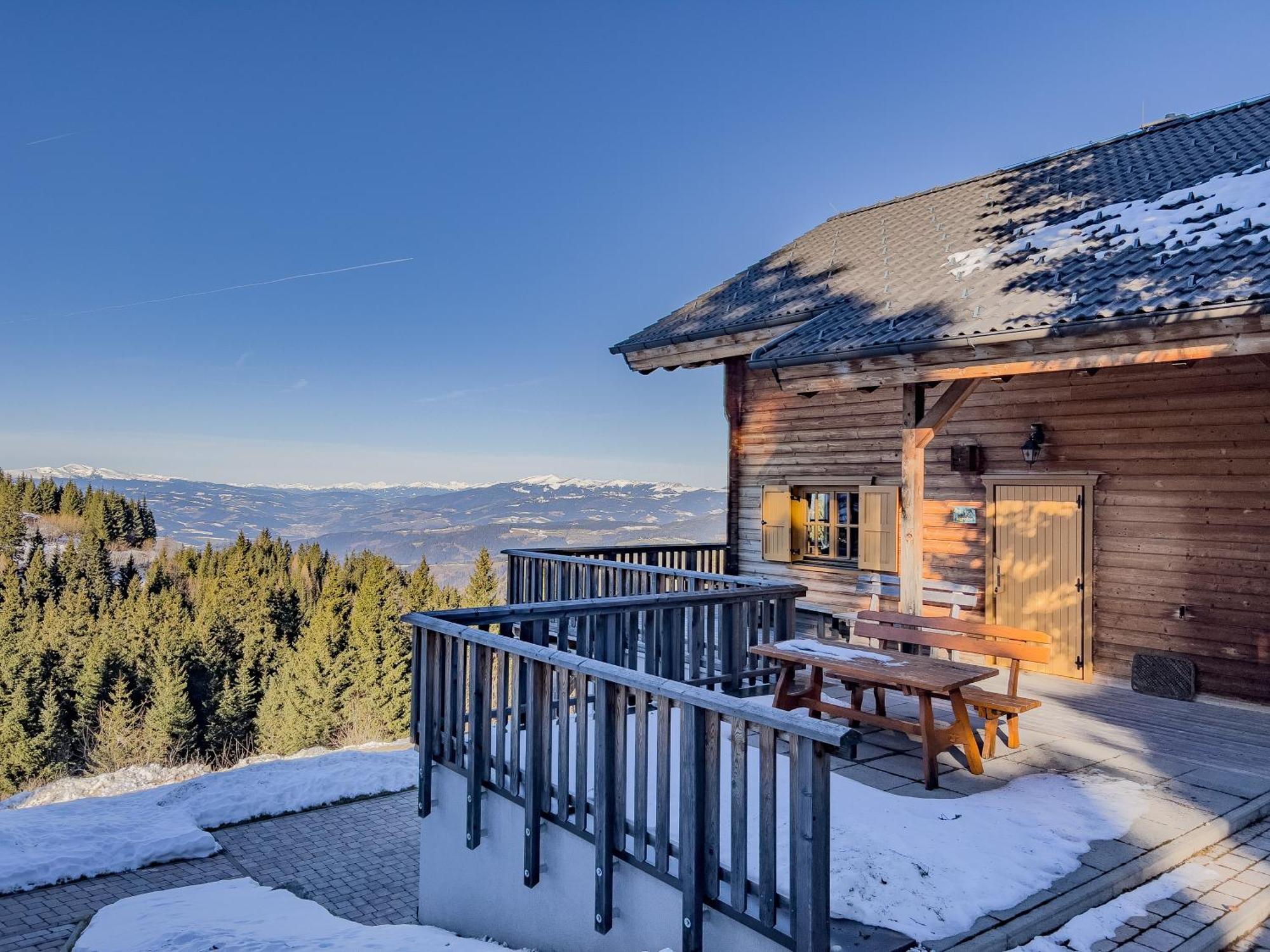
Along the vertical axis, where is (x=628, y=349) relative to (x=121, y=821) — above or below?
above

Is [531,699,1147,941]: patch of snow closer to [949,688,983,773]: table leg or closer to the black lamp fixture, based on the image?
[949,688,983,773]: table leg

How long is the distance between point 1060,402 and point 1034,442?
44 centimetres

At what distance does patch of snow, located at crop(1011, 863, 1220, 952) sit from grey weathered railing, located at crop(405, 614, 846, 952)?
3.02ft

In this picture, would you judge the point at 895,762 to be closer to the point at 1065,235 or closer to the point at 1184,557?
the point at 1184,557

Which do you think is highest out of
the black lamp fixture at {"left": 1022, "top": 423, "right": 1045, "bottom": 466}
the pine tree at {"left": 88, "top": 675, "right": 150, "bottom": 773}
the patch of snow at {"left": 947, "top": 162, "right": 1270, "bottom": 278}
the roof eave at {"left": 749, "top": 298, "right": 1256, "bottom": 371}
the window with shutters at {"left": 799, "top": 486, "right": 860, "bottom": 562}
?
the patch of snow at {"left": 947, "top": 162, "right": 1270, "bottom": 278}

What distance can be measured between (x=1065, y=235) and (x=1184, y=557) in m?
3.04

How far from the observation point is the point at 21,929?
5824mm

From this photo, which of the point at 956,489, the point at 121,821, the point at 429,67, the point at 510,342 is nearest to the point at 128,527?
the point at 510,342

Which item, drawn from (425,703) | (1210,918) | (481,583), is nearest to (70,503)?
(481,583)

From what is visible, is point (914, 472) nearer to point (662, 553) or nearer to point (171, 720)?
point (662, 553)

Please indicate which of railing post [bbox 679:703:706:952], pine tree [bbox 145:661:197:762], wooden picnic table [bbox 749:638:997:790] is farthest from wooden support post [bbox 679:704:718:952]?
pine tree [bbox 145:661:197:762]

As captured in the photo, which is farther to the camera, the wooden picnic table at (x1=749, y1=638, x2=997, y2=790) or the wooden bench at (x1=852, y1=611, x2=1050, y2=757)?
the wooden bench at (x1=852, y1=611, x2=1050, y2=757)

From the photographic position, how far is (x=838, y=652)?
4.79m

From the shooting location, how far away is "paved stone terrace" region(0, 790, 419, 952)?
6.12 metres
